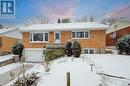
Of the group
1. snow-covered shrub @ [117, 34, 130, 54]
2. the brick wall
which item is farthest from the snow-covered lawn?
the brick wall

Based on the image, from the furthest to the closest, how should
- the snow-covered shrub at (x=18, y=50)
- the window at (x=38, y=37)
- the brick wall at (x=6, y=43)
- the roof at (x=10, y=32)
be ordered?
the brick wall at (x=6, y=43) < the roof at (x=10, y=32) < the snow-covered shrub at (x=18, y=50) < the window at (x=38, y=37)

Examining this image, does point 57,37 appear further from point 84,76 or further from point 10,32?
point 84,76

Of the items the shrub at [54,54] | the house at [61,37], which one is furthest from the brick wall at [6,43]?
the shrub at [54,54]

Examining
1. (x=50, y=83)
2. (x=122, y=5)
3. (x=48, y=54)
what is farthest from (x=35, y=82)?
(x=122, y=5)

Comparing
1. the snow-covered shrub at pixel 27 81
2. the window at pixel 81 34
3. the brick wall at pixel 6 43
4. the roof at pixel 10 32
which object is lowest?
the snow-covered shrub at pixel 27 81

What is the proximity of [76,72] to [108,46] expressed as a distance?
13.7 metres

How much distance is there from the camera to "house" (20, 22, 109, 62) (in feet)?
53.8

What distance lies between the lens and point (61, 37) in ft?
55.6

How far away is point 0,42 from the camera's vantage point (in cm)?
2103

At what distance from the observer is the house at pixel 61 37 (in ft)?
53.8

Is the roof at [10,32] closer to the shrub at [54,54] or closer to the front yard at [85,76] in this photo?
the shrub at [54,54]

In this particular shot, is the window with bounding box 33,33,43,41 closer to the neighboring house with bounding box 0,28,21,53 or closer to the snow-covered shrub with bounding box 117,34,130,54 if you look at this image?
the neighboring house with bounding box 0,28,21,53

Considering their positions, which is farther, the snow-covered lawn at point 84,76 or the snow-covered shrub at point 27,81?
the snow-covered shrub at point 27,81

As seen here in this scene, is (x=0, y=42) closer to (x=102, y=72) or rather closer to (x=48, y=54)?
(x=48, y=54)
